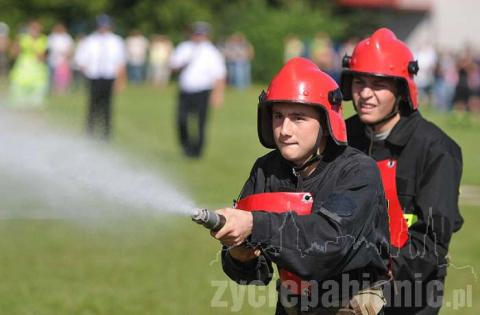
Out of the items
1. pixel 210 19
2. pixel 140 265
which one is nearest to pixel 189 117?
pixel 140 265

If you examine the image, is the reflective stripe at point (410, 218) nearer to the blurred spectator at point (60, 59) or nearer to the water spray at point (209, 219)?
the water spray at point (209, 219)

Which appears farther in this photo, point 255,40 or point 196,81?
point 255,40

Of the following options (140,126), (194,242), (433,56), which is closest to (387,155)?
(194,242)

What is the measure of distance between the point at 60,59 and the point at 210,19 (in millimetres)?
15725

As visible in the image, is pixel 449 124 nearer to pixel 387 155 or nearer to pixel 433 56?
pixel 433 56

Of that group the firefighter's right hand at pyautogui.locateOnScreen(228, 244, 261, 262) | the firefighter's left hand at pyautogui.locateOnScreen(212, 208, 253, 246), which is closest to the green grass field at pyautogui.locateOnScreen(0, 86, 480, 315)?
the firefighter's right hand at pyautogui.locateOnScreen(228, 244, 261, 262)

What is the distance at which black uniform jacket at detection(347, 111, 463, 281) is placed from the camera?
4.96 m

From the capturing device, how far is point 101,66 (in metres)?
18.2

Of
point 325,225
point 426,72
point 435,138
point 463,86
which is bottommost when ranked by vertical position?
point 325,225

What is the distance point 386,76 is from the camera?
5.35m

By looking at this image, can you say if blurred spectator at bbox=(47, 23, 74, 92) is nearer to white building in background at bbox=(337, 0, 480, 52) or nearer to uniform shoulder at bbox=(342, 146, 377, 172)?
white building in background at bbox=(337, 0, 480, 52)

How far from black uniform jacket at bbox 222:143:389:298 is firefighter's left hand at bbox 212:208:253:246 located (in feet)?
0.14

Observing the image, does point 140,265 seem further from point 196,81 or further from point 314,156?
point 196,81

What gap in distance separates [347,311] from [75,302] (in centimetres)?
390
